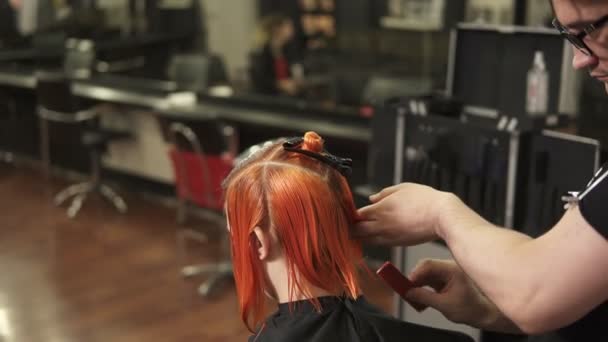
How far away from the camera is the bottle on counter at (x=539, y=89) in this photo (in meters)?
2.41

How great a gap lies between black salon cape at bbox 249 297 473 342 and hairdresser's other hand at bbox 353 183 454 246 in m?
0.16

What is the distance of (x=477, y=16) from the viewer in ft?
16.5

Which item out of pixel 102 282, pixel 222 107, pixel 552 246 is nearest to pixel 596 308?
pixel 552 246

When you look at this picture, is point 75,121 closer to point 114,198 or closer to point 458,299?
point 114,198

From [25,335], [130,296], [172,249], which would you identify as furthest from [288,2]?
[25,335]

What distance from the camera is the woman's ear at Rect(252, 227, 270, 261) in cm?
110

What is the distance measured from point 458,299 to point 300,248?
0.23m

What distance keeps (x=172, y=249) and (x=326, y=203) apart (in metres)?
3.01

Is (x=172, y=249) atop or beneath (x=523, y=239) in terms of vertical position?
beneath

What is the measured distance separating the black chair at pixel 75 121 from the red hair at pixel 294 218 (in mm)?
3599

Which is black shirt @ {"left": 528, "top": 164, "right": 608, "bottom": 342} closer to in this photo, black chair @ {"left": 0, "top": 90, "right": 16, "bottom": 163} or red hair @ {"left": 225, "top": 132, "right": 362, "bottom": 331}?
red hair @ {"left": 225, "top": 132, "right": 362, "bottom": 331}

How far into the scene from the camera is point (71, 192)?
4.93 m

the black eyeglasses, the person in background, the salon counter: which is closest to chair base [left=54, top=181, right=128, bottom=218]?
the salon counter

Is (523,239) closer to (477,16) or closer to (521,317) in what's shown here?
(521,317)
